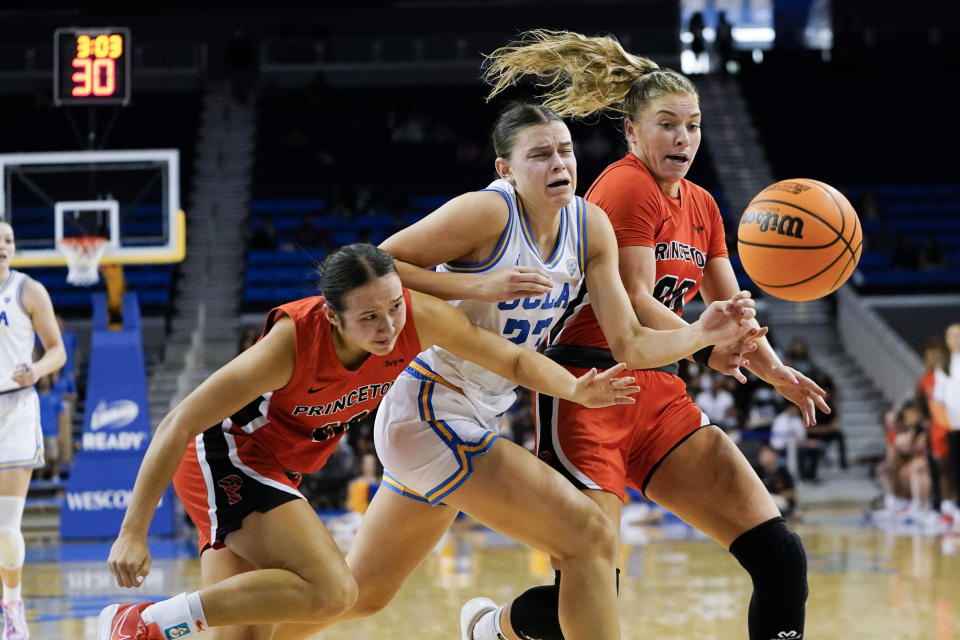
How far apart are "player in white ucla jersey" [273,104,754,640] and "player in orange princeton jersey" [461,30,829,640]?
16 cm

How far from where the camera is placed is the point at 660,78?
12.3ft

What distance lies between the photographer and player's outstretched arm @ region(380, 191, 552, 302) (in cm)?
340

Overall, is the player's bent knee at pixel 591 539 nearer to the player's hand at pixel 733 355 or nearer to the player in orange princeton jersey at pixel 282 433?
the player in orange princeton jersey at pixel 282 433

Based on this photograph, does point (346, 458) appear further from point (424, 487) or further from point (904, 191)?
point (904, 191)

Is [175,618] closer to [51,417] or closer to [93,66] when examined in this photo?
[93,66]

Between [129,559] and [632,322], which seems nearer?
[129,559]

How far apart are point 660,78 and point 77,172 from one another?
7912 millimetres

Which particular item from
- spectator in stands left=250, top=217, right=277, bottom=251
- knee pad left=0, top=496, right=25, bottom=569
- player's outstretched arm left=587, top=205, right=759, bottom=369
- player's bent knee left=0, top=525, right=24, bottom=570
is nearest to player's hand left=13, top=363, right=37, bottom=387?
knee pad left=0, top=496, right=25, bottom=569

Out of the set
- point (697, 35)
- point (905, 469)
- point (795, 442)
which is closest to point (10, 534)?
point (905, 469)

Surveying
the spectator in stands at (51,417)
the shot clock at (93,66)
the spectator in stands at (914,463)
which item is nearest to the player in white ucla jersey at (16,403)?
the shot clock at (93,66)

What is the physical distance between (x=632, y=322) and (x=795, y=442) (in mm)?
8908

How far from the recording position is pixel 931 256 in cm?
1551

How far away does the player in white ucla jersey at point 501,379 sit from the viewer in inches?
129

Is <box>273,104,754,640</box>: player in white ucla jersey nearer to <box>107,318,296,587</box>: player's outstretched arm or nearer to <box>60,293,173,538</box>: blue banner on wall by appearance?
<box>107,318,296,587</box>: player's outstretched arm
